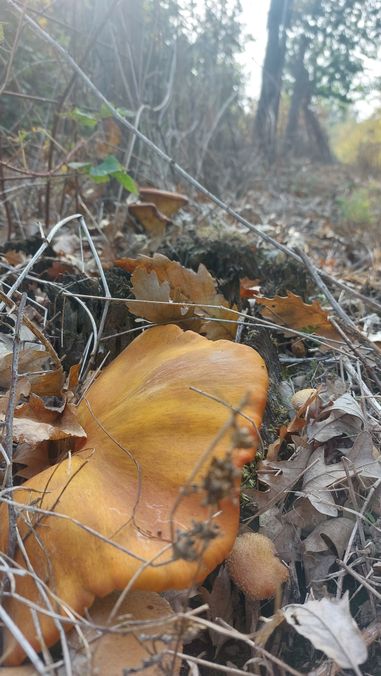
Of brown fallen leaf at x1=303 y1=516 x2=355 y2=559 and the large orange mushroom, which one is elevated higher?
the large orange mushroom

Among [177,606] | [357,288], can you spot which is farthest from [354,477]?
[357,288]

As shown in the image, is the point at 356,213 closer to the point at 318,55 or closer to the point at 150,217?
the point at 150,217

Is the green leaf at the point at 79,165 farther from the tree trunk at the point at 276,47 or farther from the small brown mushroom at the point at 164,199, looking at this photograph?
the tree trunk at the point at 276,47

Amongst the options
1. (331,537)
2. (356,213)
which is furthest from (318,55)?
(331,537)

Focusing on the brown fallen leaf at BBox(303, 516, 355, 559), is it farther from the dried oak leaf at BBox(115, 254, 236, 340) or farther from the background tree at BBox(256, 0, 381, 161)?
the background tree at BBox(256, 0, 381, 161)

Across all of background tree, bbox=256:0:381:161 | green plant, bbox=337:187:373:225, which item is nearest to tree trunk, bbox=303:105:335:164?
background tree, bbox=256:0:381:161

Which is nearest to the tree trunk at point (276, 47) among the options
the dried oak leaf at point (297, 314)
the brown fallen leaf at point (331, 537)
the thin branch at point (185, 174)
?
the thin branch at point (185, 174)
